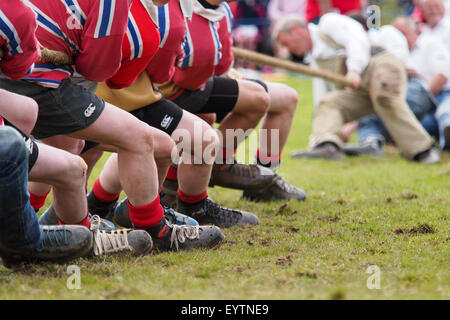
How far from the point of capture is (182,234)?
3002mm

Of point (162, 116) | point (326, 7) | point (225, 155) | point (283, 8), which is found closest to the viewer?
point (162, 116)

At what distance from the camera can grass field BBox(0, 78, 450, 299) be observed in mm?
2252

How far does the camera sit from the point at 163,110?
3203 millimetres

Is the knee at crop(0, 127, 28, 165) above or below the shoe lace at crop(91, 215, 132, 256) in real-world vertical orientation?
above

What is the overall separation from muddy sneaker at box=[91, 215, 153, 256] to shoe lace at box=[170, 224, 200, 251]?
0.17 meters

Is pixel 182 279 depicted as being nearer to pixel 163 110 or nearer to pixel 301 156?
pixel 163 110

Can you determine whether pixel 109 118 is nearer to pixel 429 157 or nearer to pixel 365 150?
pixel 429 157

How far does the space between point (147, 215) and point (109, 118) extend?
512 millimetres

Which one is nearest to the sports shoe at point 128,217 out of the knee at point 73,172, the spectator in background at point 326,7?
the knee at point 73,172

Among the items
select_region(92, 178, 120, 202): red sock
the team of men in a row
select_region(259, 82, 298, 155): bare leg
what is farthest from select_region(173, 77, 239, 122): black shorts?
select_region(92, 178, 120, 202): red sock

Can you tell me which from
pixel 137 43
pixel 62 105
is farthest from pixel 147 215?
pixel 137 43

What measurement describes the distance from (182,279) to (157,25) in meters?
1.18

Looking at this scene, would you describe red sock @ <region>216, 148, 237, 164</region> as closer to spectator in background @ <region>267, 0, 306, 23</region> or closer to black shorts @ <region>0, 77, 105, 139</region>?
black shorts @ <region>0, 77, 105, 139</region>

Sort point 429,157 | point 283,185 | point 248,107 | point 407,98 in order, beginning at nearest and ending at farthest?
point 248,107
point 283,185
point 429,157
point 407,98
